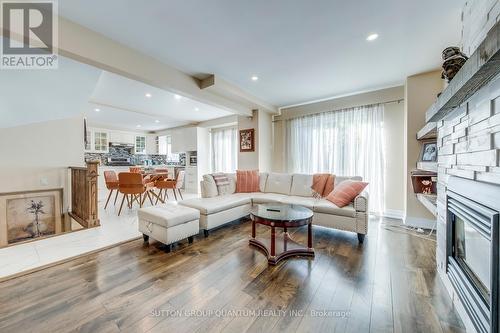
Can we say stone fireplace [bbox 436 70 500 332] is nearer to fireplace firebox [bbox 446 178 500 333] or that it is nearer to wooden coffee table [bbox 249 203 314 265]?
fireplace firebox [bbox 446 178 500 333]

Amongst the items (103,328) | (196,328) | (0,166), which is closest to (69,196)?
(0,166)

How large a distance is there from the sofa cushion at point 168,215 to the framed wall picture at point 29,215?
8.66 feet

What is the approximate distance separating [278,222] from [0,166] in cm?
470

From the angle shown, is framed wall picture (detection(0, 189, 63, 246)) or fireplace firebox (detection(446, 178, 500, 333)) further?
framed wall picture (detection(0, 189, 63, 246))

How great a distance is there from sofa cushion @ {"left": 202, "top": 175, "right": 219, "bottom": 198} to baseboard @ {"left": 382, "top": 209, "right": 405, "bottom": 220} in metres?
3.22

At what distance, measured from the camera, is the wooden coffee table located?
215cm

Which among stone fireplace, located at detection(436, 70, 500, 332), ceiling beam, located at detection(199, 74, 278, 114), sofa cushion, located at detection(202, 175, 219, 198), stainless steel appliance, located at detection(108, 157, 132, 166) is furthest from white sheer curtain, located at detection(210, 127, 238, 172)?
stone fireplace, located at detection(436, 70, 500, 332)

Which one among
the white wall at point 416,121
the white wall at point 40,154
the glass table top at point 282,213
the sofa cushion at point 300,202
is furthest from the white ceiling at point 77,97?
the white wall at point 416,121

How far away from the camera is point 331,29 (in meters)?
2.12

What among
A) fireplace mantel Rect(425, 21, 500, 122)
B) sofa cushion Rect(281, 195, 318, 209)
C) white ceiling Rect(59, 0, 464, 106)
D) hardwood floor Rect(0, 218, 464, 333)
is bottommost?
hardwood floor Rect(0, 218, 464, 333)

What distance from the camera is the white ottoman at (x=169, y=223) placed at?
2.38 meters

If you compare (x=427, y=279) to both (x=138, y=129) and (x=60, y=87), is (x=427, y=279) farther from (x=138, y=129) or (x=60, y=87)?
(x=138, y=129)

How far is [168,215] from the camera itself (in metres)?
2.46

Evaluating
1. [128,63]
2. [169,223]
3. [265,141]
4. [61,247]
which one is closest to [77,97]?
[128,63]
